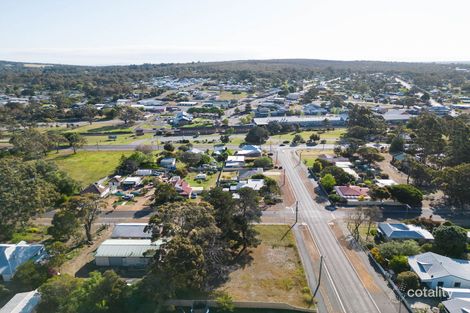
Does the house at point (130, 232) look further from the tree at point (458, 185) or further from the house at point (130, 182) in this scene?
the tree at point (458, 185)

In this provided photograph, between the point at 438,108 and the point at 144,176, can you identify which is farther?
the point at 438,108

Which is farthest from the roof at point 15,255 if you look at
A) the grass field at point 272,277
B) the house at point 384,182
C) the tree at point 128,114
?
the tree at point 128,114

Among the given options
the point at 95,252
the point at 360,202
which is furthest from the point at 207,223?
the point at 360,202

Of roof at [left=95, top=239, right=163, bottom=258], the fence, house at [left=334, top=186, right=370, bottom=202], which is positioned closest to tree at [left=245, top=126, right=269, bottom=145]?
house at [left=334, top=186, right=370, bottom=202]

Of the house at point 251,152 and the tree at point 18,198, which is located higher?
the tree at point 18,198

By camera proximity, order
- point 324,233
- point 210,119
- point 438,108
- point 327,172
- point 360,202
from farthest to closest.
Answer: point 438,108
point 210,119
point 327,172
point 360,202
point 324,233

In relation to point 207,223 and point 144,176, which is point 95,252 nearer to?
point 207,223

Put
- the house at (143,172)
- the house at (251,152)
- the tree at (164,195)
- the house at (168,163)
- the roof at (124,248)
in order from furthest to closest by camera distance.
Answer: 1. the house at (251,152)
2. the house at (168,163)
3. the house at (143,172)
4. the tree at (164,195)
5. the roof at (124,248)
